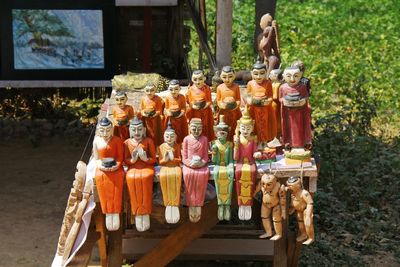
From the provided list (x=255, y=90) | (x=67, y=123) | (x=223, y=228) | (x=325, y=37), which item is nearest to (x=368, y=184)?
(x=223, y=228)

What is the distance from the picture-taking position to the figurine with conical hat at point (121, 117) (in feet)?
20.0

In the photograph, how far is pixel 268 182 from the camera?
5.73 m

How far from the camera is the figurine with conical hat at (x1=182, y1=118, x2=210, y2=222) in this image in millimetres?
5750

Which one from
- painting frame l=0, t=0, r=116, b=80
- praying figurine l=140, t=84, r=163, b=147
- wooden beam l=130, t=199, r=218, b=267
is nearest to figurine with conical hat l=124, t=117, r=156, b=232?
praying figurine l=140, t=84, r=163, b=147

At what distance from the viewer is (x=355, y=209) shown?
926 cm

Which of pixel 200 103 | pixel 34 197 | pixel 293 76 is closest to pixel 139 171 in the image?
pixel 200 103

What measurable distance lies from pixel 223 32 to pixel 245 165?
311 cm

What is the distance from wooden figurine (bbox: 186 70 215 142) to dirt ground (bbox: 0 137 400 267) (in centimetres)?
202

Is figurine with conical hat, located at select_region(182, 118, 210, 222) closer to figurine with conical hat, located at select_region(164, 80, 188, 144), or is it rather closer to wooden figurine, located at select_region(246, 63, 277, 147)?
figurine with conical hat, located at select_region(164, 80, 188, 144)

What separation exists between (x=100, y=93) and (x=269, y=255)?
5591mm

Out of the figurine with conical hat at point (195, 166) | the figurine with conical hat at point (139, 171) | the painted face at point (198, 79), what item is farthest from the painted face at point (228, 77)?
the figurine with conical hat at point (139, 171)

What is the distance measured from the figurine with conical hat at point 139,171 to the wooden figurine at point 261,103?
36.5 inches

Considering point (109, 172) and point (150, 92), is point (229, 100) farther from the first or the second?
point (109, 172)

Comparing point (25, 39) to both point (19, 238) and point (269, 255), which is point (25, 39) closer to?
point (19, 238)
